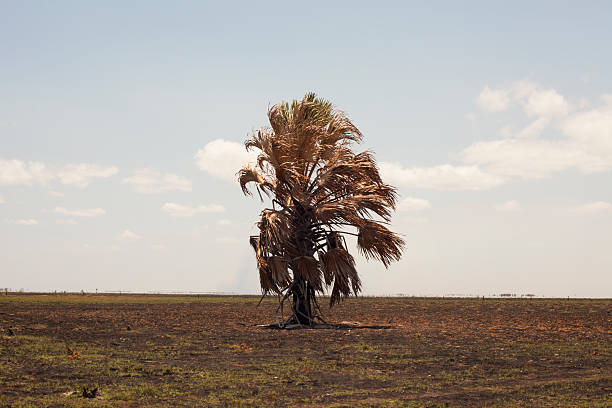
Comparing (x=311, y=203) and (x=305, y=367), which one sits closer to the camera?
(x=305, y=367)

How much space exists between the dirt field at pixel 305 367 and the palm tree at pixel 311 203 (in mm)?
2324

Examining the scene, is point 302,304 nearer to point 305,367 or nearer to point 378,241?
point 378,241

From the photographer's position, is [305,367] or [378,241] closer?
[305,367]

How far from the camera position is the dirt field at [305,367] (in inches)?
423

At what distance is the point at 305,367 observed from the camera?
14352 millimetres

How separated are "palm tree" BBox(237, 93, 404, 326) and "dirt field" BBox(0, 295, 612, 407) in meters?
2.32

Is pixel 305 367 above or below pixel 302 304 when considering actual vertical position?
below

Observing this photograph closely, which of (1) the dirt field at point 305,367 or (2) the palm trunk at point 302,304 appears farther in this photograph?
(2) the palm trunk at point 302,304

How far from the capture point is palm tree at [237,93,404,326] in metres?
24.7

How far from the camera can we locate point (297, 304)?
26.2 meters

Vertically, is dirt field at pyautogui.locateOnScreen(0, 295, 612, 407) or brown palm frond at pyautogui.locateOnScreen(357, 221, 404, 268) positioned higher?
brown palm frond at pyautogui.locateOnScreen(357, 221, 404, 268)

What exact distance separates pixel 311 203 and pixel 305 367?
39.1 feet

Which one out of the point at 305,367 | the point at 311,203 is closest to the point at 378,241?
the point at 311,203

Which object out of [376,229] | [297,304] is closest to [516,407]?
[376,229]
